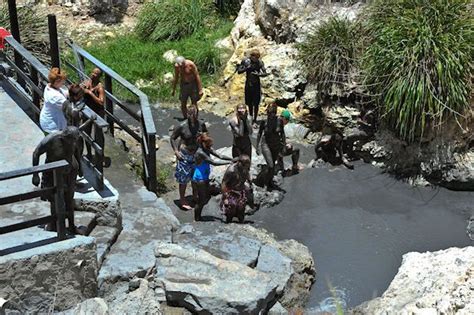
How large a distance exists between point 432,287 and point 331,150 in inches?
195

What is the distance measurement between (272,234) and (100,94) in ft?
9.27

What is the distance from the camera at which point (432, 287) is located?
5.93 m

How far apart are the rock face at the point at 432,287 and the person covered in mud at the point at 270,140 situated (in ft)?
9.86

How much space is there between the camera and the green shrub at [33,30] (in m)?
12.4

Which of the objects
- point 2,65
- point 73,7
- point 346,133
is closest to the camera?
point 2,65

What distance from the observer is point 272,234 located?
28.0 ft

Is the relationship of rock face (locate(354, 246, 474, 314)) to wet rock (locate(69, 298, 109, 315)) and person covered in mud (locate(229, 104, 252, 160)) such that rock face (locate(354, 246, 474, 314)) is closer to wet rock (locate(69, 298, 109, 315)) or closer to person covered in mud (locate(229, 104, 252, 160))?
wet rock (locate(69, 298, 109, 315))

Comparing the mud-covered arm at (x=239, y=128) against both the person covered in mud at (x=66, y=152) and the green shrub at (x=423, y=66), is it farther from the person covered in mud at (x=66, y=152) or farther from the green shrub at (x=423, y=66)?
the person covered in mud at (x=66, y=152)

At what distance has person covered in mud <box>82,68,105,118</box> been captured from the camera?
351 inches

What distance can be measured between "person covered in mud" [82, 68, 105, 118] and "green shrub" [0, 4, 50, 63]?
3.52m

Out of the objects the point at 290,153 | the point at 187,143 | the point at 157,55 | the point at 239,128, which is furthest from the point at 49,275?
the point at 157,55

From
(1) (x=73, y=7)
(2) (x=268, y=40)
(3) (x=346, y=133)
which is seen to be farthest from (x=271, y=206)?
(1) (x=73, y=7)

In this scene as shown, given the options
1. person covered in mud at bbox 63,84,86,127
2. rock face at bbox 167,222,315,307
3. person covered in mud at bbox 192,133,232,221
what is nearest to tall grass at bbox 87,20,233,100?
person covered in mud at bbox 192,133,232,221

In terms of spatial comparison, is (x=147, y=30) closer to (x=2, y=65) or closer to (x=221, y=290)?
(x=2, y=65)
